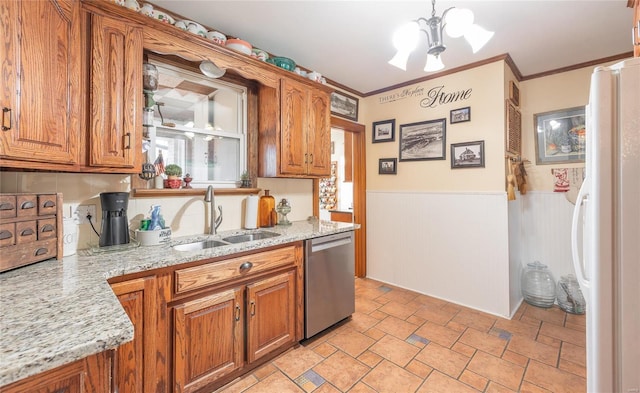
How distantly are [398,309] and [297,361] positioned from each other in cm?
126

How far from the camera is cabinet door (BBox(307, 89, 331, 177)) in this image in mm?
2582

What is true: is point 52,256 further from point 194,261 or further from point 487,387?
point 487,387

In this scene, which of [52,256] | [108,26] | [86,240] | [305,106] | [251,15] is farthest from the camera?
[305,106]

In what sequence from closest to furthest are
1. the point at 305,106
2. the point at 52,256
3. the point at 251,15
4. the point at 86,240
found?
the point at 52,256 < the point at 86,240 < the point at 251,15 < the point at 305,106

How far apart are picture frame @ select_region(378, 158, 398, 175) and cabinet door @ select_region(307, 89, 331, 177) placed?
1.00 m

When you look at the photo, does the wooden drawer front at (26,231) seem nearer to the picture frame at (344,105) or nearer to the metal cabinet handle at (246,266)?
the metal cabinet handle at (246,266)

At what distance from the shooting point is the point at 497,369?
1.84 metres

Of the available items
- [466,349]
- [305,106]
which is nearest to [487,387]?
[466,349]

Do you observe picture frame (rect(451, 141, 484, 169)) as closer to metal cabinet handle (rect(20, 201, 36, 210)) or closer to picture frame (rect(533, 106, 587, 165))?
picture frame (rect(533, 106, 587, 165))

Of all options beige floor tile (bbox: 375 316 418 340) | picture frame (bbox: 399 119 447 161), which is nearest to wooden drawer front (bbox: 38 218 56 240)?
beige floor tile (bbox: 375 316 418 340)

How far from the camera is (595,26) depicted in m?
2.10

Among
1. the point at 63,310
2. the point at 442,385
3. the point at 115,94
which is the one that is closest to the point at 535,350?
the point at 442,385

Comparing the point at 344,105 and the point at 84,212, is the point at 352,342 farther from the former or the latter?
the point at 344,105

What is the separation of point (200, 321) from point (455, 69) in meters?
3.18
